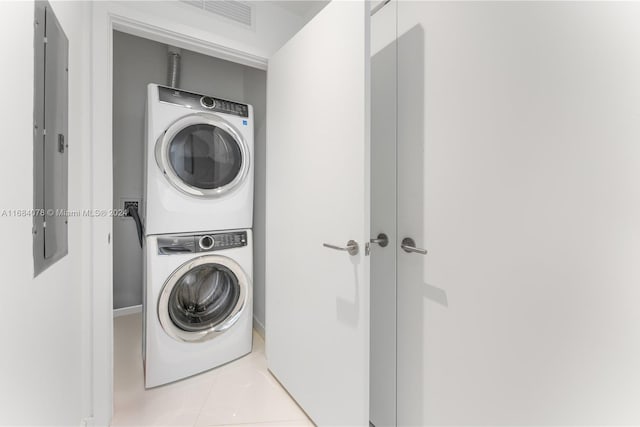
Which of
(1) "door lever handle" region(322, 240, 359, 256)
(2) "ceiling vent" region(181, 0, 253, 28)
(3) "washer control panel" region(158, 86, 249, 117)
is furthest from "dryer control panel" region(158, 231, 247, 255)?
(2) "ceiling vent" region(181, 0, 253, 28)

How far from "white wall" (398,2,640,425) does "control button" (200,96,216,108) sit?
1.17 metres

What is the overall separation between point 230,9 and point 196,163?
0.92m

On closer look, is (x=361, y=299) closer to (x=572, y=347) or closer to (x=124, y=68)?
(x=572, y=347)

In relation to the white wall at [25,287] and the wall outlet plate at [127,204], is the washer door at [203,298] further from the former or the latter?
the wall outlet plate at [127,204]

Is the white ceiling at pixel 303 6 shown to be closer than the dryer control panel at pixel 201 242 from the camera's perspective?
No

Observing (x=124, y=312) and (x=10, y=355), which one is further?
(x=124, y=312)

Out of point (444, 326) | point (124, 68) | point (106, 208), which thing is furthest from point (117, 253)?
point (444, 326)

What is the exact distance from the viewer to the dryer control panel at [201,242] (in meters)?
1.59

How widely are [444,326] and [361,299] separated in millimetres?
309

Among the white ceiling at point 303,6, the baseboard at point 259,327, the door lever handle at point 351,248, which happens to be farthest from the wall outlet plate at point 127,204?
the door lever handle at point 351,248

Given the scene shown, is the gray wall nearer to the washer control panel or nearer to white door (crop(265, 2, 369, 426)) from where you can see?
the washer control panel

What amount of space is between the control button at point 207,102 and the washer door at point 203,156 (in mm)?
65

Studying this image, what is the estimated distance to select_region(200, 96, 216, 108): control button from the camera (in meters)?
1.70

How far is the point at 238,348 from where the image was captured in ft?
6.16
